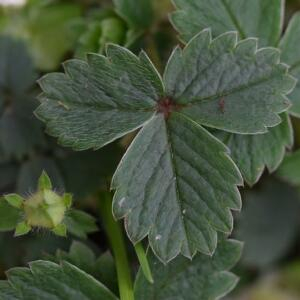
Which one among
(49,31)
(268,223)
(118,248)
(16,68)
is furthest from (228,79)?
(268,223)

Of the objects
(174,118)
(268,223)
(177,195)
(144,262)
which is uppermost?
(174,118)

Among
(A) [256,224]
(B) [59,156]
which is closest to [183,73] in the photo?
(B) [59,156]

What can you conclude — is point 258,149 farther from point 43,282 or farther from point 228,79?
point 43,282

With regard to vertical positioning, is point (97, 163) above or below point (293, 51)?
below

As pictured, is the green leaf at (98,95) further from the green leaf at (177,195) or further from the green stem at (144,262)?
the green stem at (144,262)

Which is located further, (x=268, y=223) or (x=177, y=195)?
(x=268, y=223)

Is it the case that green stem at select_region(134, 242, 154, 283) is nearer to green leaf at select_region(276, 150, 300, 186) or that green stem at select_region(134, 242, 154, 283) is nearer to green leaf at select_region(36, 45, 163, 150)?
green leaf at select_region(36, 45, 163, 150)

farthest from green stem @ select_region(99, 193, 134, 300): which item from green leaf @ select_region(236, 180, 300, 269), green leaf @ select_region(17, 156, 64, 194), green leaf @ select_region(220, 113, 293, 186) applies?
green leaf @ select_region(236, 180, 300, 269)

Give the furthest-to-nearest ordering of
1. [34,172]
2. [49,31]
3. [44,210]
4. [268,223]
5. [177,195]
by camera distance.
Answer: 1. [268,223]
2. [49,31]
3. [34,172]
4. [177,195]
5. [44,210]
